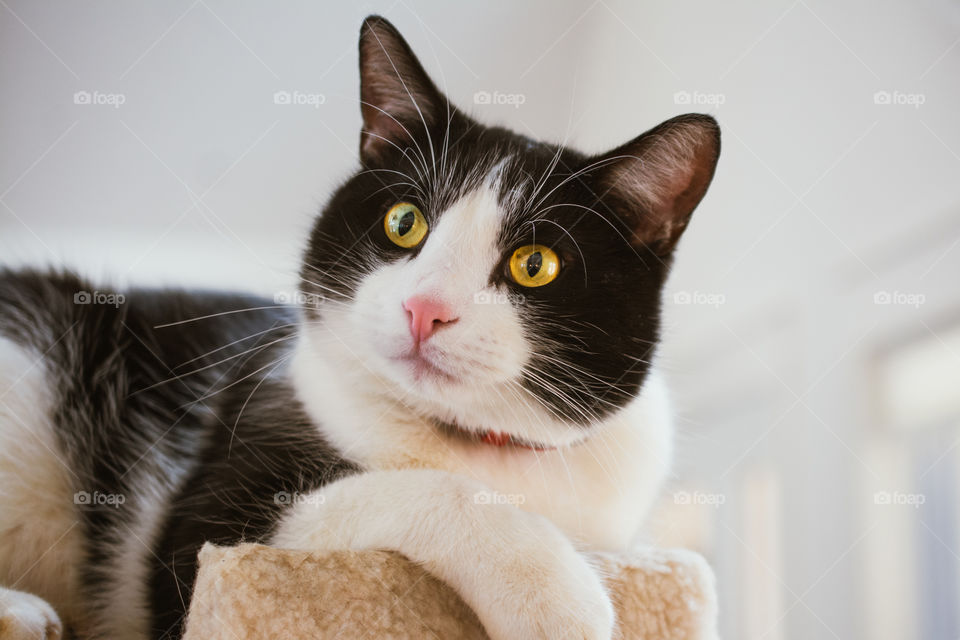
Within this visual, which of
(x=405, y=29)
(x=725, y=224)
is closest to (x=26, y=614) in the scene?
(x=405, y=29)

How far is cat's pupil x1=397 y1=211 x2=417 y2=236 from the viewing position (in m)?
1.01

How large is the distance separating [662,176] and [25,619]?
3.21 feet

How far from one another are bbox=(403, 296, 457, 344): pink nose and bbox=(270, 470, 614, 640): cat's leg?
171 millimetres

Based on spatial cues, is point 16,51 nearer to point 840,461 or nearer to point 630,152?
point 630,152

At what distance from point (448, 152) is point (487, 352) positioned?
0.39 metres

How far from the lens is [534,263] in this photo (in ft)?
3.20

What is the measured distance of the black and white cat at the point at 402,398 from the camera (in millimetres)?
824

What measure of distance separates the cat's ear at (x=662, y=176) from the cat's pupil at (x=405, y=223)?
0.93ft
